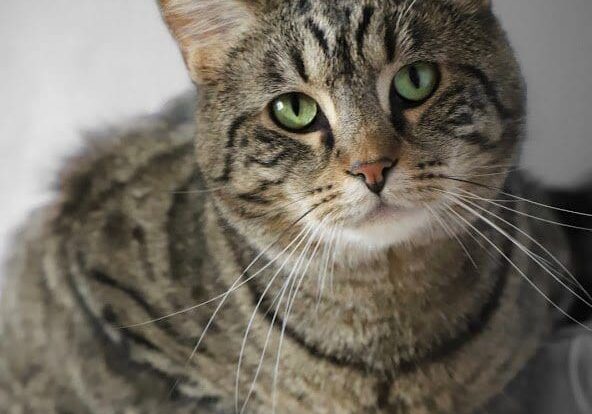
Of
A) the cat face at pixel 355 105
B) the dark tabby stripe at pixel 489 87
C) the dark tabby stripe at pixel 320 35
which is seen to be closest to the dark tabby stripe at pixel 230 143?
the cat face at pixel 355 105

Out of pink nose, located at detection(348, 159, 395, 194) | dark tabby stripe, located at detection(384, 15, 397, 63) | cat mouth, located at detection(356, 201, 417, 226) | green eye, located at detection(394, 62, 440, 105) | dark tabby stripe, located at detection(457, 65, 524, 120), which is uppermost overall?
dark tabby stripe, located at detection(384, 15, 397, 63)

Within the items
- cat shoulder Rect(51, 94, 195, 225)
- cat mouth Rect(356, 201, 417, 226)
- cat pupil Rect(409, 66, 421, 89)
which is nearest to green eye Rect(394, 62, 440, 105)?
cat pupil Rect(409, 66, 421, 89)

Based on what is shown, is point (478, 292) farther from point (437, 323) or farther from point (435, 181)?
point (435, 181)

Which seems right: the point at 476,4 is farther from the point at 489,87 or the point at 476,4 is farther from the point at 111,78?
the point at 111,78

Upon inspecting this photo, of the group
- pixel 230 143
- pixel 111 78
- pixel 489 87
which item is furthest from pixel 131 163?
pixel 489 87

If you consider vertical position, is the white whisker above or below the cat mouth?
below

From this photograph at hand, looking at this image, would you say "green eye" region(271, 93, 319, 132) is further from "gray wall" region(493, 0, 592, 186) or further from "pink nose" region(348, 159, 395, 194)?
"gray wall" region(493, 0, 592, 186)
